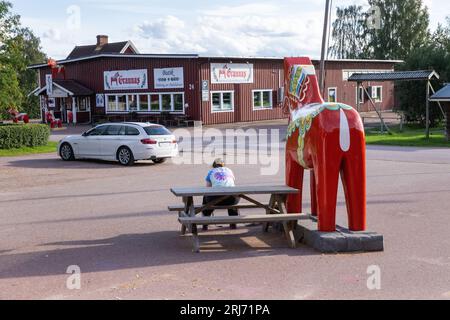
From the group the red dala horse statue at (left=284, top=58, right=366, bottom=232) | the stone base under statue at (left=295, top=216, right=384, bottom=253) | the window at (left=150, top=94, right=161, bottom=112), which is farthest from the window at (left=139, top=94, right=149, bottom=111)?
the stone base under statue at (left=295, top=216, right=384, bottom=253)

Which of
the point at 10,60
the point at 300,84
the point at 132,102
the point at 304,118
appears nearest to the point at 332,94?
the point at 132,102

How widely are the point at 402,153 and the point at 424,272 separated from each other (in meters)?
17.0

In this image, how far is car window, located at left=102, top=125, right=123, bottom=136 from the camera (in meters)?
21.6

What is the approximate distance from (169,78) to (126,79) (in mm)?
4542

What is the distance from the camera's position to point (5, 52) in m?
27.1

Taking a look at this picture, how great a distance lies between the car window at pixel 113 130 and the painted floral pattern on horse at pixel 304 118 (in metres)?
12.7

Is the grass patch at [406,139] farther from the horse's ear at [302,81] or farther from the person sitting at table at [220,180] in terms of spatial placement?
the person sitting at table at [220,180]

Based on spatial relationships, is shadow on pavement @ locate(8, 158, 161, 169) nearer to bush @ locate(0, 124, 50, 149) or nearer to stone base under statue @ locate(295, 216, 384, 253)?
bush @ locate(0, 124, 50, 149)

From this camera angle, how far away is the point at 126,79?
45.8 metres

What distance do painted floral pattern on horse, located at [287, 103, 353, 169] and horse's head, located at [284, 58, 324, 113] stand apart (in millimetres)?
166

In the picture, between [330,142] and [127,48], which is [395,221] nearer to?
[330,142]

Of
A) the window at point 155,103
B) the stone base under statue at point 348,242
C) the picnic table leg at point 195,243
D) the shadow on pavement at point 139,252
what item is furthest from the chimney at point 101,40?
the stone base under statue at point 348,242

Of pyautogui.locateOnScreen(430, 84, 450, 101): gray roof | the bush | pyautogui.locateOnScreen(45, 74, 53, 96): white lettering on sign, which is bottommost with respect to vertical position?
the bush

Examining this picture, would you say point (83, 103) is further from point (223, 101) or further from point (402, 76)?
point (402, 76)
